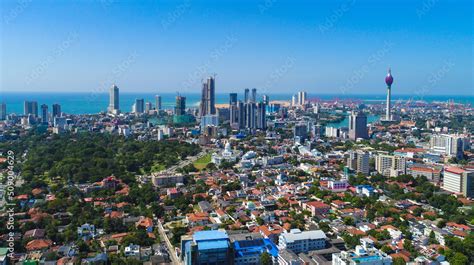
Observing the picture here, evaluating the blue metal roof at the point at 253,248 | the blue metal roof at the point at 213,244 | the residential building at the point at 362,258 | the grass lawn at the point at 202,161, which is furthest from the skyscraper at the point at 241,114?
the residential building at the point at 362,258

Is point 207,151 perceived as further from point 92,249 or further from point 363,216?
point 92,249

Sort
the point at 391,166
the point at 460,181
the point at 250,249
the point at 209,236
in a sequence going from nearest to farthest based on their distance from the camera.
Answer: the point at 209,236
the point at 250,249
the point at 460,181
the point at 391,166

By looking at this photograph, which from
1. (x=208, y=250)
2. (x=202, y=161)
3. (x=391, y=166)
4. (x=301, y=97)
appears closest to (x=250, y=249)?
(x=208, y=250)

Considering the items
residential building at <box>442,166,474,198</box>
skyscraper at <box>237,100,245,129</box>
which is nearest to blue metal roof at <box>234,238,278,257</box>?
residential building at <box>442,166,474,198</box>

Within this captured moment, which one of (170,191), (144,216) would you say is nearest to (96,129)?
(170,191)

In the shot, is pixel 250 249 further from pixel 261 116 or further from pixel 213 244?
pixel 261 116

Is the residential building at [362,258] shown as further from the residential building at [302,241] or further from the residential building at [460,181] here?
the residential building at [460,181]
